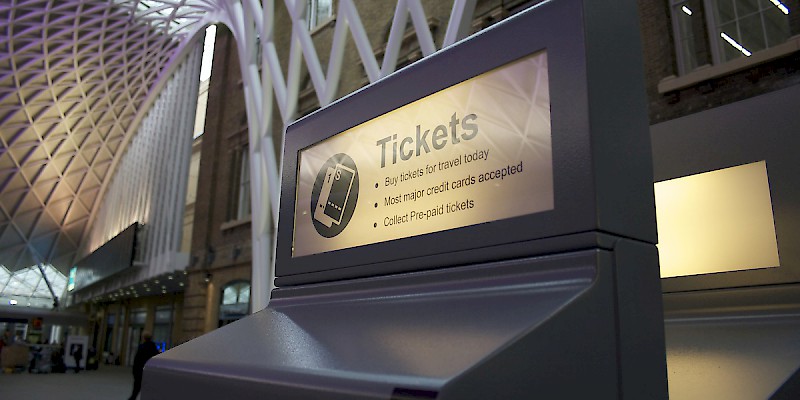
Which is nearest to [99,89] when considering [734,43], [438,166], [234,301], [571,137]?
[234,301]

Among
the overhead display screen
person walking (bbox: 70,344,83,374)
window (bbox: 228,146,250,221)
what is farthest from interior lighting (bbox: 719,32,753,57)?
person walking (bbox: 70,344,83,374)

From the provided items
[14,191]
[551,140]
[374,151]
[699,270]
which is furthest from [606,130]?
[14,191]

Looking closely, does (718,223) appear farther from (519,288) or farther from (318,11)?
(318,11)

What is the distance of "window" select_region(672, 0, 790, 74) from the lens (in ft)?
20.3

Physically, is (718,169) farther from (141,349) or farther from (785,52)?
(141,349)

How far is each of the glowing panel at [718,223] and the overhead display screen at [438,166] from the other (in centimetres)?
322

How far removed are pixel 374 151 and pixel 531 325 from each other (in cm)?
105

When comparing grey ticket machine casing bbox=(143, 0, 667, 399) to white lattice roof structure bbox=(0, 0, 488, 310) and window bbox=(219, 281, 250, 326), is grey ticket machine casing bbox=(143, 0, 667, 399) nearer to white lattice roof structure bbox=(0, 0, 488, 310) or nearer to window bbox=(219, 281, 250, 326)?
white lattice roof structure bbox=(0, 0, 488, 310)

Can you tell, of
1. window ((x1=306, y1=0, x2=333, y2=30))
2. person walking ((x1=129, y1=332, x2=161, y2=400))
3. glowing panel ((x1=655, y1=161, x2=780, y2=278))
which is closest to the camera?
glowing panel ((x1=655, y1=161, x2=780, y2=278))

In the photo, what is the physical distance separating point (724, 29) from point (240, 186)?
46.5 feet

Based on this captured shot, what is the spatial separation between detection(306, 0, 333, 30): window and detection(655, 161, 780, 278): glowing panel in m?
12.8

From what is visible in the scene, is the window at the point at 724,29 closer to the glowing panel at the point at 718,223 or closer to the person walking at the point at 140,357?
the glowing panel at the point at 718,223

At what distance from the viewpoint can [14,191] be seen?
122 feet

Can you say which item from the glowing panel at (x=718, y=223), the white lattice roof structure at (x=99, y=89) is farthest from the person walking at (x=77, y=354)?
the glowing panel at (x=718, y=223)
